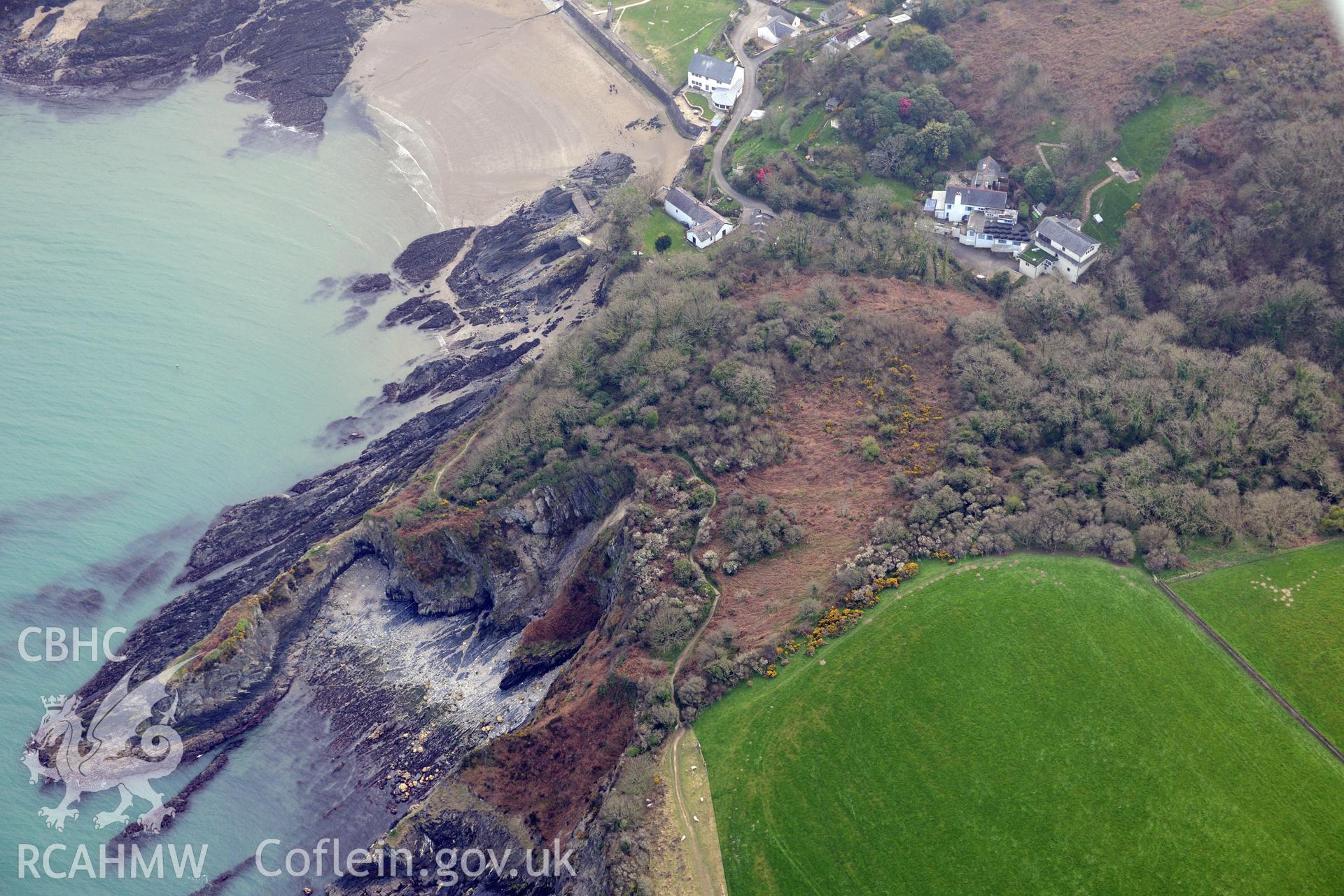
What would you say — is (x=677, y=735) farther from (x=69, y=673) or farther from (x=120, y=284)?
(x=120, y=284)

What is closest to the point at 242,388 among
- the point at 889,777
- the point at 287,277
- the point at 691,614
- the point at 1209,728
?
the point at 287,277

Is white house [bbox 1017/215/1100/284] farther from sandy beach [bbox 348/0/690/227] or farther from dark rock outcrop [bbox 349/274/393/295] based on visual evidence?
dark rock outcrop [bbox 349/274/393/295]

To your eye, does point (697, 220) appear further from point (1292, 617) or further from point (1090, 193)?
point (1292, 617)

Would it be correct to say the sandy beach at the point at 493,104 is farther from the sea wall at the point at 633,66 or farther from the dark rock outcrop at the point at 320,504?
the dark rock outcrop at the point at 320,504

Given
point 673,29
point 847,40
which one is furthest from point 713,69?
point 847,40

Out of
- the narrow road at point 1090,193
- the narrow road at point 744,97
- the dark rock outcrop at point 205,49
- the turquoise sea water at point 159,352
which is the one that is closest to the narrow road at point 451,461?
the turquoise sea water at point 159,352

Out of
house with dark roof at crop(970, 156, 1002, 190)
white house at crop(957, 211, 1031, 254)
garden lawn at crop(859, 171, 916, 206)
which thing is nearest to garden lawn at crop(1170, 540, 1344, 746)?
white house at crop(957, 211, 1031, 254)
